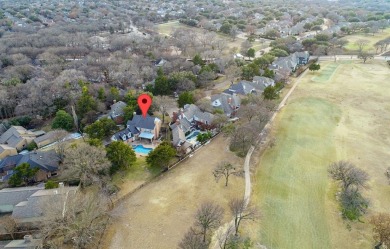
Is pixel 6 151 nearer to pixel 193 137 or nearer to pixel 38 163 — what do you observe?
pixel 38 163

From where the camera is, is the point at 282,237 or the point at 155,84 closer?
the point at 282,237

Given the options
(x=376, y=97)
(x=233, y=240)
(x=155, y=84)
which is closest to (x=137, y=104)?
(x=155, y=84)

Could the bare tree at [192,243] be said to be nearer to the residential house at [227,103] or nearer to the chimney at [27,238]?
the chimney at [27,238]

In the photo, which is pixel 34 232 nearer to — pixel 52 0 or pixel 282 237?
pixel 282 237

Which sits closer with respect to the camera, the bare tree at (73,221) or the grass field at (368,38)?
the bare tree at (73,221)

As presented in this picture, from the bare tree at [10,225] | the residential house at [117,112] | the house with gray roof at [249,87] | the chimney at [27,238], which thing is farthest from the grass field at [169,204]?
the house with gray roof at [249,87]

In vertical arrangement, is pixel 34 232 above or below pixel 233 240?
below
